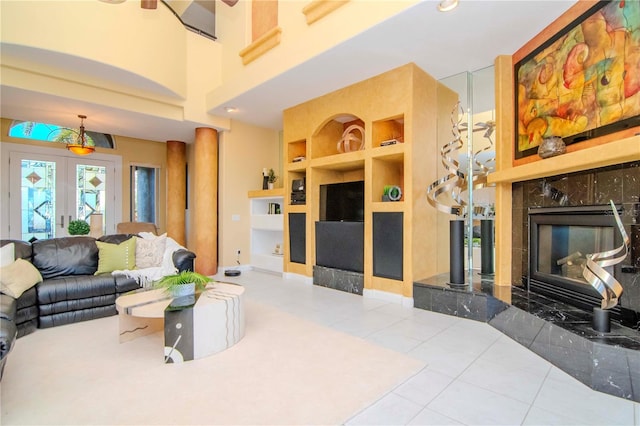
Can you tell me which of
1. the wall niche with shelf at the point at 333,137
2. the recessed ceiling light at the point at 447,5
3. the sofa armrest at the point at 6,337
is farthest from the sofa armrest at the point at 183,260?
the recessed ceiling light at the point at 447,5

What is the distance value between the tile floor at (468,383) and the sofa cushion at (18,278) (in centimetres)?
284

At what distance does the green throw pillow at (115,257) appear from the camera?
3883 mm

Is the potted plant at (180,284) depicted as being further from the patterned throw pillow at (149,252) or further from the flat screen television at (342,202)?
the flat screen television at (342,202)

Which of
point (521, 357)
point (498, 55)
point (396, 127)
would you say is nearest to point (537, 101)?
point (498, 55)

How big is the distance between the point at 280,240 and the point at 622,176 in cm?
555

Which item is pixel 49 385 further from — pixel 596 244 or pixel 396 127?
pixel 396 127

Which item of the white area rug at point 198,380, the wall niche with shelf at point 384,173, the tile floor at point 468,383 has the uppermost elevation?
the wall niche with shelf at point 384,173

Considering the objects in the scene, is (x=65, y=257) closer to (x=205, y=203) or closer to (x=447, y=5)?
(x=205, y=203)

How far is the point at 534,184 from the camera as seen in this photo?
356cm

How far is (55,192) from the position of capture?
6.71 m

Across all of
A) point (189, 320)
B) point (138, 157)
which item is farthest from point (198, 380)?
point (138, 157)

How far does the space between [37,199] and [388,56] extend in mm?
7393

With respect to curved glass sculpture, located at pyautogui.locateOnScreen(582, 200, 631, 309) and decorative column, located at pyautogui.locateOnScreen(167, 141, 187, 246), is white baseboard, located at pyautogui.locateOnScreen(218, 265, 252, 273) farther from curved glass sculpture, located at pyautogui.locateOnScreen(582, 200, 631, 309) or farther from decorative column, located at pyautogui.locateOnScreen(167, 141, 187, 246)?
curved glass sculpture, located at pyautogui.locateOnScreen(582, 200, 631, 309)

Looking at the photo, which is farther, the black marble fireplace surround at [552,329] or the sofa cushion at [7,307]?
the sofa cushion at [7,307]
